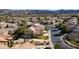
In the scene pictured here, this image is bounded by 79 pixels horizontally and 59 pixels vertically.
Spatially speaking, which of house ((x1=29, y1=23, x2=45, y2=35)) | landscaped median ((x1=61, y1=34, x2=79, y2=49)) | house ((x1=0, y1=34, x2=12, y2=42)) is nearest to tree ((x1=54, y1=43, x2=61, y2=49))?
landscaped median ((x1=61, y1=34, x2=79, y2=49))

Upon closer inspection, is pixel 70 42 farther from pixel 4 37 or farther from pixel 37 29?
pixel 4 37

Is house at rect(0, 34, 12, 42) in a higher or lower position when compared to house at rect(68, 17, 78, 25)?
lower

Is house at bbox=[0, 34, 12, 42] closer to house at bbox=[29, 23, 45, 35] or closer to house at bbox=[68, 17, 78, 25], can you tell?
house at bbox=[29, 23, 45, 35]

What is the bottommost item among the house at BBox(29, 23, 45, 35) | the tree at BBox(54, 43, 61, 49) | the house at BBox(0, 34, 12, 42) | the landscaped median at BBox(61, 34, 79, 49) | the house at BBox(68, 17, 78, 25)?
the tree at BBox(54, 43, 61, 49)

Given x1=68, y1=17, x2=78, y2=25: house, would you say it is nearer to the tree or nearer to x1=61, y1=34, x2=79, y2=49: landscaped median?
x1=61, y1=34, x2=79, y2=49: landscaped median

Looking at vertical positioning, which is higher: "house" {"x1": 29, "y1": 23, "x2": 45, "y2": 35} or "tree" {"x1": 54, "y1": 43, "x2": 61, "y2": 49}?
"house" {"x1": 29, "y1": 23, "x2": 45, "y2": 35}

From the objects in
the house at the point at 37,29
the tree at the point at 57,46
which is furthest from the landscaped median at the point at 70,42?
the house at the point at 37,29

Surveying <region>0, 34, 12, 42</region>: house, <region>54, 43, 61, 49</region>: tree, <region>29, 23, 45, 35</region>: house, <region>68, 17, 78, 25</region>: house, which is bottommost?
<region>54, 43, 61, 49</region>: tree
